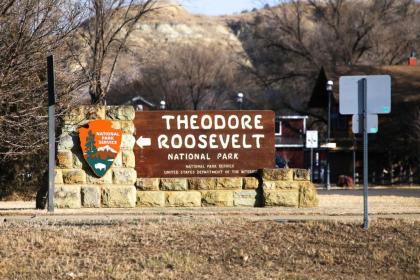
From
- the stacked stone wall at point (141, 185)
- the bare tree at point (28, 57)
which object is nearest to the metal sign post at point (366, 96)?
the stacked stone wall at point (141, 185)

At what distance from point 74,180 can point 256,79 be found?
167 feet

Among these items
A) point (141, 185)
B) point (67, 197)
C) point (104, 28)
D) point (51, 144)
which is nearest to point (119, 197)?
point (141, 185)

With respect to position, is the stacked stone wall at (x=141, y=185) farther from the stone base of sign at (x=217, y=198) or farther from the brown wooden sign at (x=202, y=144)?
the brown wooden sign at (x=202, y=144)

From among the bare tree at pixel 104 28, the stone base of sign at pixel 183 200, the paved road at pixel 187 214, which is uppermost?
the bare tree at pixel 104 28

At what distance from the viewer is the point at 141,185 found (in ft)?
50.7

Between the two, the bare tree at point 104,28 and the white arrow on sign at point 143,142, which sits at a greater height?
the bare tree at point 104,28

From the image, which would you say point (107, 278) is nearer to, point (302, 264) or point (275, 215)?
point (302, 264)

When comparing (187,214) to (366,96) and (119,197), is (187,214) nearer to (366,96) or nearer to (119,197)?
(119,197)

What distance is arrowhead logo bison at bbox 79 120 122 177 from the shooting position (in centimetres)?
1535

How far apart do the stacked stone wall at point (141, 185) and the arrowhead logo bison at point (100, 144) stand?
0.12m

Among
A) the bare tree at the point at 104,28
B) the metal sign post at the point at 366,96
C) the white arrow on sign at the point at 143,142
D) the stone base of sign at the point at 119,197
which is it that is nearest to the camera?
the metal sign post at the point at 366,96

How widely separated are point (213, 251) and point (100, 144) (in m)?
6.08

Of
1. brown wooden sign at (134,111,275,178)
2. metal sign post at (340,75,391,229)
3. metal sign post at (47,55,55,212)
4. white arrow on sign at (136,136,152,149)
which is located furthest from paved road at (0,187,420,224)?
metal sign post at (340,75,391,229)

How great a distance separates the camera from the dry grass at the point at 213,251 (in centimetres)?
923
